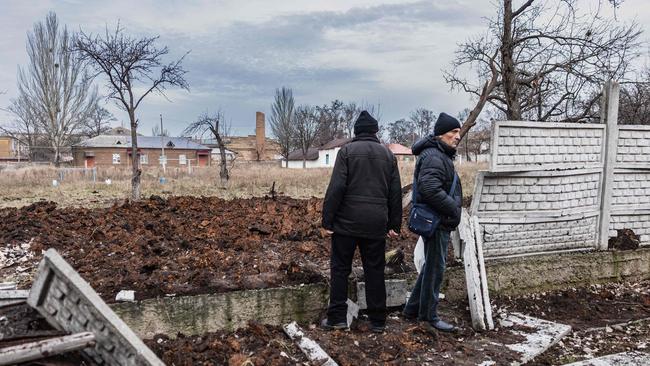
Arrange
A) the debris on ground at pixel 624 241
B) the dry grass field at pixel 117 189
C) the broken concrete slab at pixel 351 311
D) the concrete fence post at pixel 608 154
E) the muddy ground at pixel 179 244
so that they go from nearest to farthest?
the broken concrete slab at pixel 351 311
the muddy ground at pixel 179 244
the concrete fence post at pixel 608 154
the debris on ground at pixel 624 241
the dry grass field at pixel 117 189

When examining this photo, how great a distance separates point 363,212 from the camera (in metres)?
3.57

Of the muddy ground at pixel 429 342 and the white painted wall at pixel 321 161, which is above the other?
the white painted wall at pixel 321 161

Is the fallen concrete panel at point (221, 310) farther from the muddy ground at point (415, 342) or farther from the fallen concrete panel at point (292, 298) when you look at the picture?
the muddy ground at point (415, 342)

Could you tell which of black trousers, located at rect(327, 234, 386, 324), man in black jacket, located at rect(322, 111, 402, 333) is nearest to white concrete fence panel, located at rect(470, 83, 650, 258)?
man in black jacket, located at rect(322, 111, 402, 333)

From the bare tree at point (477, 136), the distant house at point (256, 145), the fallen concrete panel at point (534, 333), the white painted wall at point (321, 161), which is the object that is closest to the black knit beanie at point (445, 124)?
the fallen concrete panel at point (534, 333)

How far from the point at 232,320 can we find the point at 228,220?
3126mm

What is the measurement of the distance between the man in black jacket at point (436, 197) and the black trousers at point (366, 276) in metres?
0.42

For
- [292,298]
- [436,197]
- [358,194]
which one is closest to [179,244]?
[292,298]

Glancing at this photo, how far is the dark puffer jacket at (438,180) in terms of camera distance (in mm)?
3611

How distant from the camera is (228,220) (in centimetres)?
667

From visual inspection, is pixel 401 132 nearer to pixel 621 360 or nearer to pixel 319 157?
pixel 319 157

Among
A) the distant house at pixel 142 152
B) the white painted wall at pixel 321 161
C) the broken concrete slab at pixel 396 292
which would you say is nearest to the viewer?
the broken concrete slab at pixel 396 292

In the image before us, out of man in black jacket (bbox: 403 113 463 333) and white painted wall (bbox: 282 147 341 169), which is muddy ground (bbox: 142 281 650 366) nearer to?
man in black jacket (bbox: 403 113 463 333)

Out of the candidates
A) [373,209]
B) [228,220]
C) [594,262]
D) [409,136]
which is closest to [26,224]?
[228,220]
